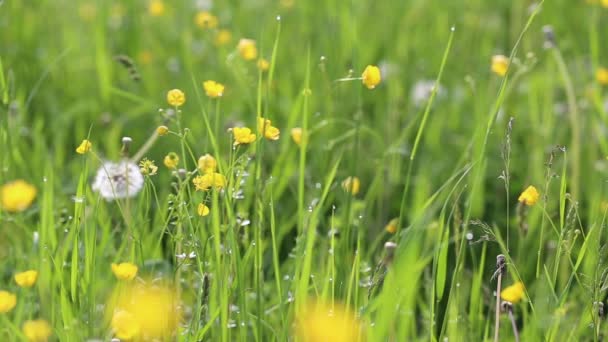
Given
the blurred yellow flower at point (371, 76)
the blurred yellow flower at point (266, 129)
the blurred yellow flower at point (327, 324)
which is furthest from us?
the blurred yellow flower at point (371, 76)

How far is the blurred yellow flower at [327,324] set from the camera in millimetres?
1181

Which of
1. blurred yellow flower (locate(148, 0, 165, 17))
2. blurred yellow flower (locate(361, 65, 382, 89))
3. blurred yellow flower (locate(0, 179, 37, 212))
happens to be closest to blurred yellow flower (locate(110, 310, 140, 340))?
blurred yellow flower (locate(0, 179, 37, 212))

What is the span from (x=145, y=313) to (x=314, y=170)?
122cm

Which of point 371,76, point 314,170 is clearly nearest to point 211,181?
point 371,76

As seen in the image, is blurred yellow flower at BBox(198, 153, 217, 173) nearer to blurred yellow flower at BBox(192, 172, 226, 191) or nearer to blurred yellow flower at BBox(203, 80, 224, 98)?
blurred yellow flower at BBox(192, 172, 226, 191)

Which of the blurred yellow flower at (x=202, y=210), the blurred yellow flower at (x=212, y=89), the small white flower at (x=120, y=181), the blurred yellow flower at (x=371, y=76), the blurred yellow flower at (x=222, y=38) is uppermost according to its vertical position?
the blurred yellow flower at (x=371, y=76)

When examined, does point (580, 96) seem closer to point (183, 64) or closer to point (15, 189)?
point (183, 64)

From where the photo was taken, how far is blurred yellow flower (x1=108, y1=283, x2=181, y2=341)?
135 cm

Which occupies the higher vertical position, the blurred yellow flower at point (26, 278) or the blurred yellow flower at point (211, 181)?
the blurred yellow flower at point (211, 181)

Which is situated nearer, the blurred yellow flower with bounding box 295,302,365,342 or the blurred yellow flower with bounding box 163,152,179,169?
the blurred yellow flower with bounding box 295,302,365,342

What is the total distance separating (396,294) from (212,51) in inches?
74.0

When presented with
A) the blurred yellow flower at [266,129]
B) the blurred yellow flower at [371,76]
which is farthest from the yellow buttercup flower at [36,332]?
the blurred yellow flower at [371,76]

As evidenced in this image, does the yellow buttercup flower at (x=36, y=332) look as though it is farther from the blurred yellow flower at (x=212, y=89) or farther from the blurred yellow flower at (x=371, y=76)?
the blurred yellow flower at (x=371, y=76)

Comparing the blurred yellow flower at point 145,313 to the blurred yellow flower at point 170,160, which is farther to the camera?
the blurred yellow flower at point 170,160
